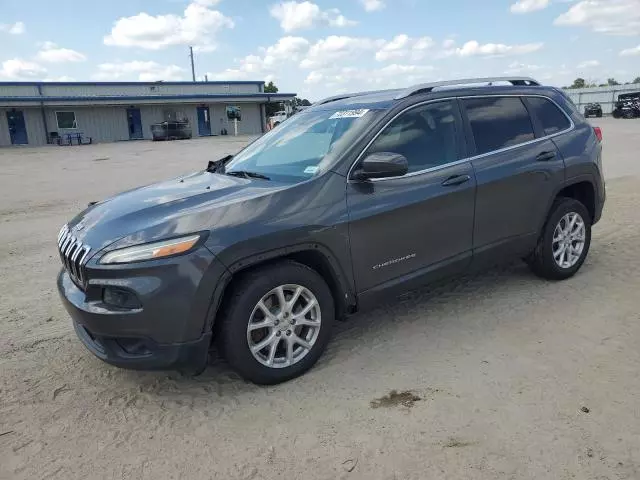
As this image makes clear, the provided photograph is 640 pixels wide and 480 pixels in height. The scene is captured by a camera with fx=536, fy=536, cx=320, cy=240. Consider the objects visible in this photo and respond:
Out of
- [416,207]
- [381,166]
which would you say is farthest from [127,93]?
[381,166]

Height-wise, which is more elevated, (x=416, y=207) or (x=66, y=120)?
(x=66, y=120)

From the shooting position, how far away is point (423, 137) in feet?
13.4

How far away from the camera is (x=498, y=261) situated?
15.0 ft

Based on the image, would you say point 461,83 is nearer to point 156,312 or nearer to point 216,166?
point 216,166

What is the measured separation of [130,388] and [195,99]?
4232cm

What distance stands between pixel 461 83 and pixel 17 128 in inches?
1651

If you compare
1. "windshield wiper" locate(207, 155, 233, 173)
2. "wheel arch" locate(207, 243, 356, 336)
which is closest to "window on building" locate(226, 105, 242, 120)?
"windshield wiper" locate(207, 155, 233, 173)

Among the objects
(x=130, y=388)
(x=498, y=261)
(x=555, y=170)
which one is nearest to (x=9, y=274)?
(x=130, y=388)

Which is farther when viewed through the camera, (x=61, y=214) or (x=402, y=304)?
(x=61, y=214)

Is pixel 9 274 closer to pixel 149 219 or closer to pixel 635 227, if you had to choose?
pixel 149 219

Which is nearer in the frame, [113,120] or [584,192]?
[584,192]

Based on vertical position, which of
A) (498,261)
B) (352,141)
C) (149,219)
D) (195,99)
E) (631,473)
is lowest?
(631,473)

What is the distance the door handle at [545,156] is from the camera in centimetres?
470

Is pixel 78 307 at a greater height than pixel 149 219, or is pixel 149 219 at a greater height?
pixel 149 219
